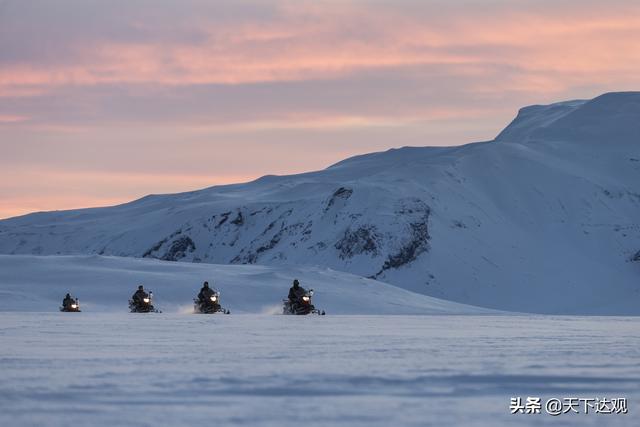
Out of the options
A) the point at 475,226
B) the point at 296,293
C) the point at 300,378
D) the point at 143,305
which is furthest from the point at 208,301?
the point at 475,226

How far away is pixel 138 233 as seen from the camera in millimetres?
188500

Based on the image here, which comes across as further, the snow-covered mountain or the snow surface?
the snow-covered mountain

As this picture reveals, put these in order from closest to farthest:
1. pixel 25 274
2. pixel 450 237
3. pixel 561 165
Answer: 1. pixel 25 274
2. pixel 450 237
3. pixel 561 165

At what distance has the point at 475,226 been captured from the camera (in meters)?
149

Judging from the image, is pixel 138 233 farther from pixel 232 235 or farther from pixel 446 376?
pixel 446 376

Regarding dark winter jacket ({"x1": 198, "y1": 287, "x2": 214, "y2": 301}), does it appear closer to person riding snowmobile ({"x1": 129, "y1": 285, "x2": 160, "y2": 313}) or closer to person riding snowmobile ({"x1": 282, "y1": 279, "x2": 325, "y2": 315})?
person riding snowmobile ({"x1": 129, "y1": 285, "x2": 160, "y2": 313})

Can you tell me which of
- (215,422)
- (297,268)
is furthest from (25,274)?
(215,422)

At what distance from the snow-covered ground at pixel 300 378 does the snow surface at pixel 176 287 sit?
24.2 meters

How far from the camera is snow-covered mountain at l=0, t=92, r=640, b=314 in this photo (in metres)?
136

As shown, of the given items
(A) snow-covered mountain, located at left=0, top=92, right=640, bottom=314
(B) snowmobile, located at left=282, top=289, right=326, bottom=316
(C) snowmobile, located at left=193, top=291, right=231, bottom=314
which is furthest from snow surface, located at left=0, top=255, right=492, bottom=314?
(A) snow-covered mountain, located at left=0, top=92, right=640, bottom=314

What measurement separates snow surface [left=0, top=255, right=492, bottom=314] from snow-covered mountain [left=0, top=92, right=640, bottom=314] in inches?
2559

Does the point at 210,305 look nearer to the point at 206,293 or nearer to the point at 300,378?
the point at 206,293

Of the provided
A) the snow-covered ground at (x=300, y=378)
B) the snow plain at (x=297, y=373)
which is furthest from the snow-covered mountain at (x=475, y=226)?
the snow-covered ground at (x=300, y=378)

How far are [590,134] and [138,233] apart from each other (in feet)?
219
